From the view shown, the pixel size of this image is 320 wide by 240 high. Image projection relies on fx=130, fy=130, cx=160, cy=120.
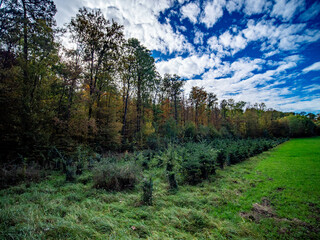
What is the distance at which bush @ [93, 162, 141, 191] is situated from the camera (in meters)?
5.01

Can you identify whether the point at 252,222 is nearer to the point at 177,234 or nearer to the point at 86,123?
the point at 177,234

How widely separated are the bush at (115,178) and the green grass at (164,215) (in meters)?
0.42

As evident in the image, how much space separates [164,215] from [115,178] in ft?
8.36

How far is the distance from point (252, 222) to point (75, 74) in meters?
13.2

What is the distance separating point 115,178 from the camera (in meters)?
4.96

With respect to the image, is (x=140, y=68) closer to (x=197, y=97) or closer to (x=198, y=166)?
(x=198, y=166)

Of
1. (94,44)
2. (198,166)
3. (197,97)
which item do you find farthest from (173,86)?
(198,166)

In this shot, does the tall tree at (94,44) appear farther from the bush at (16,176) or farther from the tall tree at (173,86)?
the tall tree at (173,86)

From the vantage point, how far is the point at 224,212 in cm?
359

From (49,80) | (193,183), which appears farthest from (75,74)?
(193,183)

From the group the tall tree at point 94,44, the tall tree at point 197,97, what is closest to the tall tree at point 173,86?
the tall tree at point 197,97

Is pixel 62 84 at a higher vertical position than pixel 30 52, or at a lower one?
lower

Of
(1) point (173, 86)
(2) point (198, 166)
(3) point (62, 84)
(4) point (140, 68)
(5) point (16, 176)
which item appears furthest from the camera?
(1) point (173, 86)

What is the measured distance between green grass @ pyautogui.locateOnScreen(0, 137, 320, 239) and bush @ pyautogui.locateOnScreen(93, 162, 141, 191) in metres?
0.42
